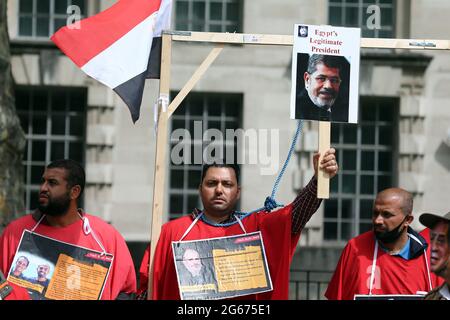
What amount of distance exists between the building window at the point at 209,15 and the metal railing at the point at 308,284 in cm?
369

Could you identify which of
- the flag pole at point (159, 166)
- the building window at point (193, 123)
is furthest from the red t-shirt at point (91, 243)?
the building window at point (193, 123)

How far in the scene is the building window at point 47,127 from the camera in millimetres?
16000

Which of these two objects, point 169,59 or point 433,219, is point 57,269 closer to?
point 169,59

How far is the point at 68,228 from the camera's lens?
7.66 m

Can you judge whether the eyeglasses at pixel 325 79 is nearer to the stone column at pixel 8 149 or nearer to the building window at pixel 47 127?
the stone column at pixel 8 149

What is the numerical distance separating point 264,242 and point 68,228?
1.39 m

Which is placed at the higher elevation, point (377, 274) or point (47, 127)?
point (47, 127)

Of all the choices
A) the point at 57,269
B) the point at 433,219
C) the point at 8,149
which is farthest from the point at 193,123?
the point at 433,219

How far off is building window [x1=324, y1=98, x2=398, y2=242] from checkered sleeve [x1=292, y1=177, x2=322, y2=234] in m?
8.82

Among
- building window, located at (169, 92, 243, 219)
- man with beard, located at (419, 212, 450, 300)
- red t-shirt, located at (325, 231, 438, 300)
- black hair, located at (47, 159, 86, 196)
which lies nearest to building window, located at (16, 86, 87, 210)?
building window, located at (169, 92, 243, 219)

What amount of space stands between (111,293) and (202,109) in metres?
8.66

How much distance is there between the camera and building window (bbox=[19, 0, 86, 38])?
1599 centimetres

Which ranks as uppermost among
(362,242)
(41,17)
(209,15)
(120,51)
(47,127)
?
(209,15)
